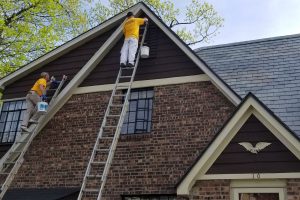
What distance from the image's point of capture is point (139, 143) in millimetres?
10977

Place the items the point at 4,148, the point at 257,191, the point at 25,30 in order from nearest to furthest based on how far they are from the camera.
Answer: the point at 257,191 < the point at 4,148 < the point at 25,30

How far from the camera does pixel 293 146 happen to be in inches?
325

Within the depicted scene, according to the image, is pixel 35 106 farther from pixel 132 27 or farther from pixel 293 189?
pixel 293 189

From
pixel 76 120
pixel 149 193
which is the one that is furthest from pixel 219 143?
pixel 76 120

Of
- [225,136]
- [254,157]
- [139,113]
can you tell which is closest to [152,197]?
[139,113]

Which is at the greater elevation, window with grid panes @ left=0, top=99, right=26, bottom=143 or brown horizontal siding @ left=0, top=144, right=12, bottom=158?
window with grid panes @ left=0, top=99, right=26, bottom=143

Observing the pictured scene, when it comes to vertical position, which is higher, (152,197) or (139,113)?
(139,113)

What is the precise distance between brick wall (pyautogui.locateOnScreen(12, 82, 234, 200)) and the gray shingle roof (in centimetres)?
119

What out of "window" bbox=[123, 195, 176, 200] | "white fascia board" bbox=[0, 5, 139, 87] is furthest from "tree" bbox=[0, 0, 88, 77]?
"window" bbox=[123, 195, 176, 200]

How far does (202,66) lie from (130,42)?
2.05m

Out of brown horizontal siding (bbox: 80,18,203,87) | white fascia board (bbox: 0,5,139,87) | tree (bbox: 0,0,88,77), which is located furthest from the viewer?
tree (bbox: 0,0,88,77)

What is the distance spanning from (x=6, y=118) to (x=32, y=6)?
26.6 ft

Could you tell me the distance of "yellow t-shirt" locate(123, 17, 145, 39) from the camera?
1129cm

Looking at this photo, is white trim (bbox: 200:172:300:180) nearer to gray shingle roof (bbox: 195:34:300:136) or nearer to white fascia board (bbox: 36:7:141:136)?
gray shingle roof (bbox: 195:34:300:136)
